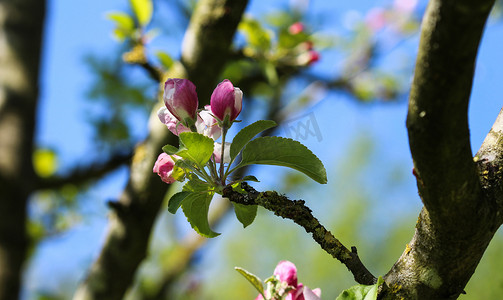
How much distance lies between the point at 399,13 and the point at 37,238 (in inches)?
88.9

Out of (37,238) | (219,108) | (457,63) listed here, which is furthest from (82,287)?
(37,238)

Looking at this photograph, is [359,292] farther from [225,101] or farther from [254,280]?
[225,101]

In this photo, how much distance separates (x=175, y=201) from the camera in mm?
480

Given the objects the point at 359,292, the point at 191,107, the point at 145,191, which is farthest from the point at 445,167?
the point at 145,191

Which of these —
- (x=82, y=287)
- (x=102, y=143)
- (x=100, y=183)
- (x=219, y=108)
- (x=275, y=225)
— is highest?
(x=275, y=225)

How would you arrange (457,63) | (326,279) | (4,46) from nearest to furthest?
(457,63) → (4,46) → (326,279)

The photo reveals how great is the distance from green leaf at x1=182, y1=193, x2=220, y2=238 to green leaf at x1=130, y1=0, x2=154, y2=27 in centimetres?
84

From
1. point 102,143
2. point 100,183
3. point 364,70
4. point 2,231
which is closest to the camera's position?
point 2,231

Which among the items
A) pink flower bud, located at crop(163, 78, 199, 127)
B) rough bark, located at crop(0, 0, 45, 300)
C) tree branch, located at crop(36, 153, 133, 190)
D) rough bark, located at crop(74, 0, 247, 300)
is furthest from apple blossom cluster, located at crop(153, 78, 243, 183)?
tree branch, located at crop(36, 153, 133, 190)

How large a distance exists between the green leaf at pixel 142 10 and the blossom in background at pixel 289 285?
0.90 meters

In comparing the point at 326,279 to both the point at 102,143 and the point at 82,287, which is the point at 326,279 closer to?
the point at 102,143

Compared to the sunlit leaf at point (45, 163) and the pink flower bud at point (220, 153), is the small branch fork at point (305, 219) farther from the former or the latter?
the sunlit leaf at point (45, 163)

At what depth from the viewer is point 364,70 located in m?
2.42

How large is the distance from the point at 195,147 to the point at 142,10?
2.89 ft
